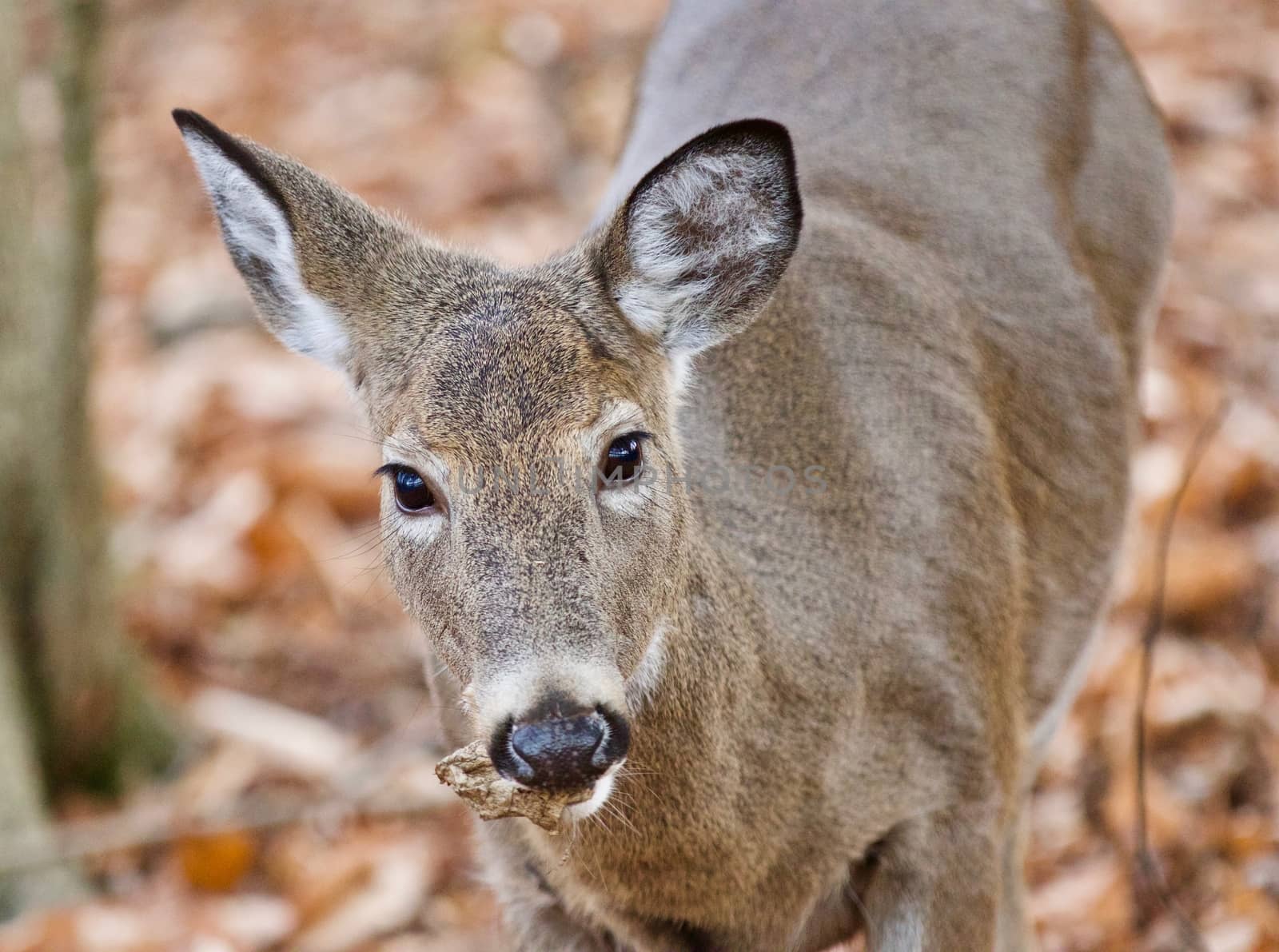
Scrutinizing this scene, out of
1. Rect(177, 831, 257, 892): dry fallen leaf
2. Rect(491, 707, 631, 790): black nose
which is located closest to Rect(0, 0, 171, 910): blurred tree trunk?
Rect(177, 831, 257, 892): dry fallen leaf

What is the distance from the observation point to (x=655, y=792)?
3.33 metres

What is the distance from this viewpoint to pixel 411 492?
3137 millimetres

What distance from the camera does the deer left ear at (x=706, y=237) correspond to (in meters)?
3.28

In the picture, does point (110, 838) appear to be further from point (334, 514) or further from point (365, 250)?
point (365, 250)

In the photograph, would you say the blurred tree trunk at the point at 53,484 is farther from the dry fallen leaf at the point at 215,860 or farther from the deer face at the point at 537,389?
the deer face at the point at 537,389

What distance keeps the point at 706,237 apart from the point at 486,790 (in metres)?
1.20

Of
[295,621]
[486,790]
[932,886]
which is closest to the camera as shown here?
[486,790]

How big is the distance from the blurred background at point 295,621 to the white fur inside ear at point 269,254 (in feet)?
0.70

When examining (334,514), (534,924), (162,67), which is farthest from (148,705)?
(162,67)

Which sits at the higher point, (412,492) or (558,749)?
(412,492)

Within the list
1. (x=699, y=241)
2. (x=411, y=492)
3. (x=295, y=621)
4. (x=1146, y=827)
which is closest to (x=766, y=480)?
(x=699, y=241)

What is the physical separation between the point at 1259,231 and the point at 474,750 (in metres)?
6.12

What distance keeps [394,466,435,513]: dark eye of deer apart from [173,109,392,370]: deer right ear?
0.56 meters

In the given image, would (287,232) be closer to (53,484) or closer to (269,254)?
(269,254)
